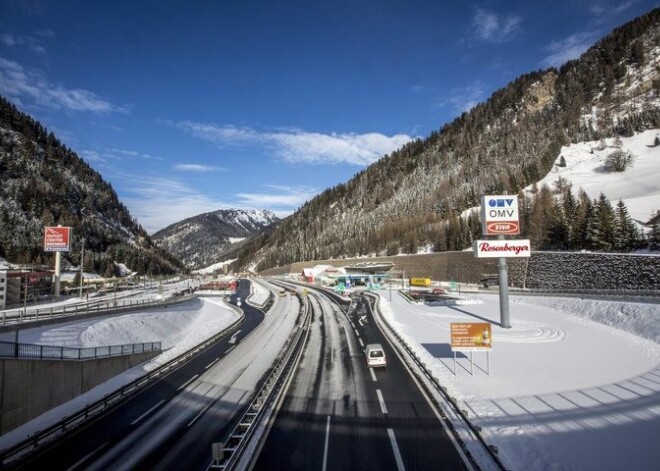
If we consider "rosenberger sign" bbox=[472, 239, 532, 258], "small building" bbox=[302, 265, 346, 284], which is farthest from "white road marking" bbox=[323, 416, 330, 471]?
"small building" bbox=[302, 265, 346, 284]

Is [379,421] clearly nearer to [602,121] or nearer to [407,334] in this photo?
[407,334]

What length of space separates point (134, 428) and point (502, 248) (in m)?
38.7

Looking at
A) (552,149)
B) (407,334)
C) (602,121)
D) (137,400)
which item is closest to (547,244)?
(407,334)

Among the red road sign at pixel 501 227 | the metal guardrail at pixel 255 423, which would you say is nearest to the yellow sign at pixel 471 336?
the metal guardrail at pixel 255 423

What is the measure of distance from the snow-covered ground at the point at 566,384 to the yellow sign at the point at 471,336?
1842mm

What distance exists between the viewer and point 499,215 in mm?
44750

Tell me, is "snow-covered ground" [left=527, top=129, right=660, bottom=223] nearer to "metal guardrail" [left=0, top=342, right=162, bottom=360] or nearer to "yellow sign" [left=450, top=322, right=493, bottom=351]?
"yellow sign" [left=450, top=322, right=493, bottom=351]

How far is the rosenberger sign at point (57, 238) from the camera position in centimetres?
8644

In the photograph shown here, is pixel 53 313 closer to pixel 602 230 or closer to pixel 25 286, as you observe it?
pixel 25 286

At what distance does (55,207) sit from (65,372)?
20700cm

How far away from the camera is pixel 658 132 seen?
150 metres

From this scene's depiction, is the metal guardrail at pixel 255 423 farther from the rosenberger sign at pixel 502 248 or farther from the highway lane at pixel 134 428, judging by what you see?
the rosenberger sign at pixel 502 248

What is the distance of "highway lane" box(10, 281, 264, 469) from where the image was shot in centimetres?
1596

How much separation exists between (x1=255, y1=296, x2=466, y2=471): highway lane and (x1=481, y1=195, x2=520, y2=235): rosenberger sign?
70.9 feet
